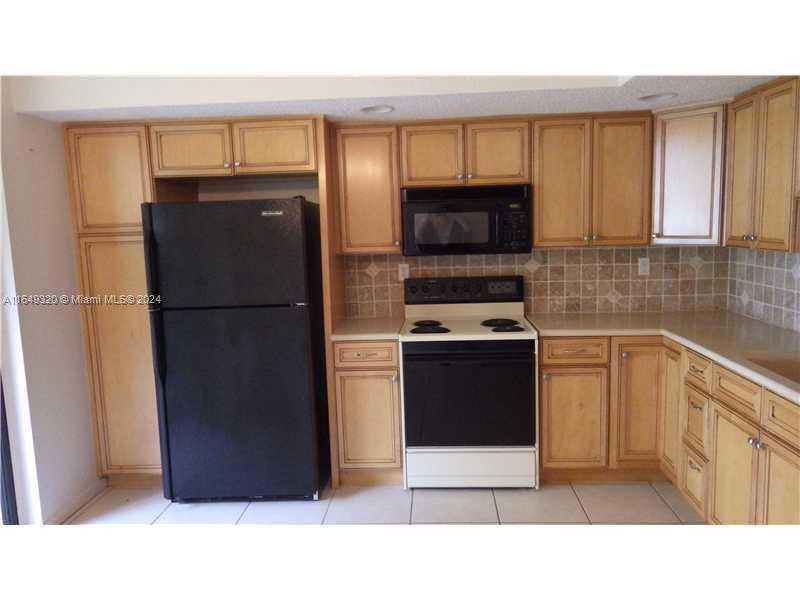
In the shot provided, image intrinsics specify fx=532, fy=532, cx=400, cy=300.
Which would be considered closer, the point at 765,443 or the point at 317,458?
the point at 765,443

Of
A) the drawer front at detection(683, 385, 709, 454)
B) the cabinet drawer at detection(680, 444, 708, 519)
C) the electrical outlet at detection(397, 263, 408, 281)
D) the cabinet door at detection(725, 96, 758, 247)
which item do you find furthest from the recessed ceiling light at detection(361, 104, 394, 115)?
the cabinet drawer at detection(680, 444, 708, 519)

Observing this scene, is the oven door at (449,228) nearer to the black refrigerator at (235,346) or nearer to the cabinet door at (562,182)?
the cabinet door at (562,182)

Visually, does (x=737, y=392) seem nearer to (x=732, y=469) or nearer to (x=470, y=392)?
(x=732, y=469)

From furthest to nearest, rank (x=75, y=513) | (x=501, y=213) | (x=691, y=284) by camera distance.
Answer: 1. (x=691, y=284)
2. (x=501, y=213)
3. (x=75, y=513)

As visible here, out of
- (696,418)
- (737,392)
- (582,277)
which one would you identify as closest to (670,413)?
(696,418)

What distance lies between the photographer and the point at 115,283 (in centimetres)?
288

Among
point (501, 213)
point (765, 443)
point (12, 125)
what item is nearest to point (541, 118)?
point (501, 213)

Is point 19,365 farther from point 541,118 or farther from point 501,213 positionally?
point 541,118

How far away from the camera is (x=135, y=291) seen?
9.47 feet

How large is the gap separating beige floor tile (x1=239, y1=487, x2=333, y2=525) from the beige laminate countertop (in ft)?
4.81

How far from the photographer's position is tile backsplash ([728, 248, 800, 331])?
2.61 m
